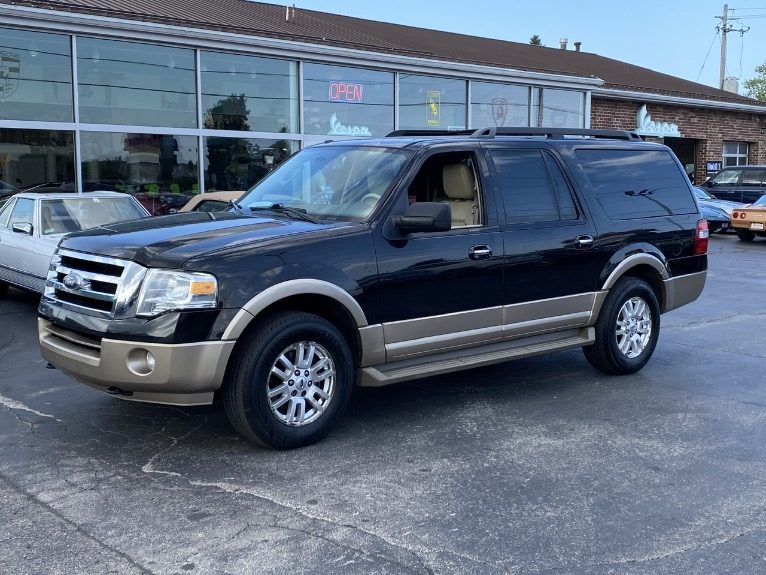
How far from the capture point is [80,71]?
14328 mm

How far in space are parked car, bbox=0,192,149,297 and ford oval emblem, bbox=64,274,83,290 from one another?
4124 millimetres

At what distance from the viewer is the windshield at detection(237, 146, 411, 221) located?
5.70 m

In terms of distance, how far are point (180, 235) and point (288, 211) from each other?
963 mm

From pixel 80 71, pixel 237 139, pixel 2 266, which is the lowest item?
pixel 2 266

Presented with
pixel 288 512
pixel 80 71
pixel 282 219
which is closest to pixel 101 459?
pixel 288 512

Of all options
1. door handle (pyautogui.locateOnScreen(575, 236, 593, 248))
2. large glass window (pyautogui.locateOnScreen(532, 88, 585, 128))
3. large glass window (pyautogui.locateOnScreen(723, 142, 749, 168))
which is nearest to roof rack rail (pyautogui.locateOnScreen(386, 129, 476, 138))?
door handle (pyautogui.locateOnScreen(575, 236, 593, 248))

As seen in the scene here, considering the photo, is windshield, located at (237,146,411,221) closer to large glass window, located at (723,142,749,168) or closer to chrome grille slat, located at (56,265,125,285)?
chrome grille slat, located at (56,265,125,285)

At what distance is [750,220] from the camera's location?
20.5 m

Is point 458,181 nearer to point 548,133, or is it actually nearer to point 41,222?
point 548,133

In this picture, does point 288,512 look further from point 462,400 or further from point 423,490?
point 462,400

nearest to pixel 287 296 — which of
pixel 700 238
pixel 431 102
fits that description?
pixel 700 238

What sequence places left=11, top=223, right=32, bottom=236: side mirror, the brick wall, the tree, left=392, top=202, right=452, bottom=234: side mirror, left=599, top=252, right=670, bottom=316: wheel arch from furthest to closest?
the tree < the brick wall < left=11, top=223, right=32, bottom=236: side mirror < left=599, top=252, right=670, bottom=316: wheel arch < left=392, top=202, right=452, bottom=234: side mirror

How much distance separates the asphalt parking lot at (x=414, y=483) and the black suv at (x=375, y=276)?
41 centimetres

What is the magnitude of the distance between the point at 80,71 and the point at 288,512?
12.3m
